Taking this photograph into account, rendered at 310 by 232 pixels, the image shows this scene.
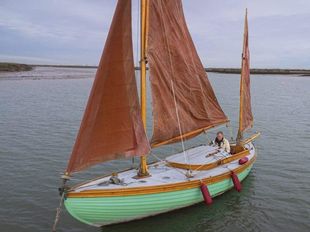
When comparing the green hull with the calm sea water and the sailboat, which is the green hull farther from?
the calm sea water

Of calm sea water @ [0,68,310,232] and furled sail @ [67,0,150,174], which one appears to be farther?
calm sea water @ [0,68,310,232]

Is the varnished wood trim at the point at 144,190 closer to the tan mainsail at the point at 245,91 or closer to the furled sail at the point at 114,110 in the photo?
the furled sail at the point at 114,110

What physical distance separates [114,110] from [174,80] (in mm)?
4176

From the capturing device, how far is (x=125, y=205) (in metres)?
14.1

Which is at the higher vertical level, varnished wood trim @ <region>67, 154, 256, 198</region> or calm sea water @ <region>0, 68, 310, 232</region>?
varnished wood trim @ <region>67, 154, 256, 198</region>

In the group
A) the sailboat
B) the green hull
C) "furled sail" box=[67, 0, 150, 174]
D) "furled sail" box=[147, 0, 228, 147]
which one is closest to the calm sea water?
the green hull

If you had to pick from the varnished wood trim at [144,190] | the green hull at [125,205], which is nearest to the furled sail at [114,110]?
the varnished wood trim at [144,190]

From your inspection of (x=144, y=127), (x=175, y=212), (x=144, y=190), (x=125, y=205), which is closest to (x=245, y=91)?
(x=175, y=212)

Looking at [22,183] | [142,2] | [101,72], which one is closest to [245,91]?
[142,2]

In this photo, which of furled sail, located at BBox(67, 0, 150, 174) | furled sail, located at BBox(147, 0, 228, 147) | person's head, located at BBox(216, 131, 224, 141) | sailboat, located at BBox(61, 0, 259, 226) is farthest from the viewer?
person's head, located at BBox(216, 131, 224, 141)

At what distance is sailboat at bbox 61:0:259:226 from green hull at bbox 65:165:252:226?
36 mm

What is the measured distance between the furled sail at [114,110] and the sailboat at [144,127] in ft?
0.12

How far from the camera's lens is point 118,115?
13836 millimetres

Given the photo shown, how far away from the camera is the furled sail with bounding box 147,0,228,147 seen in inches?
611
